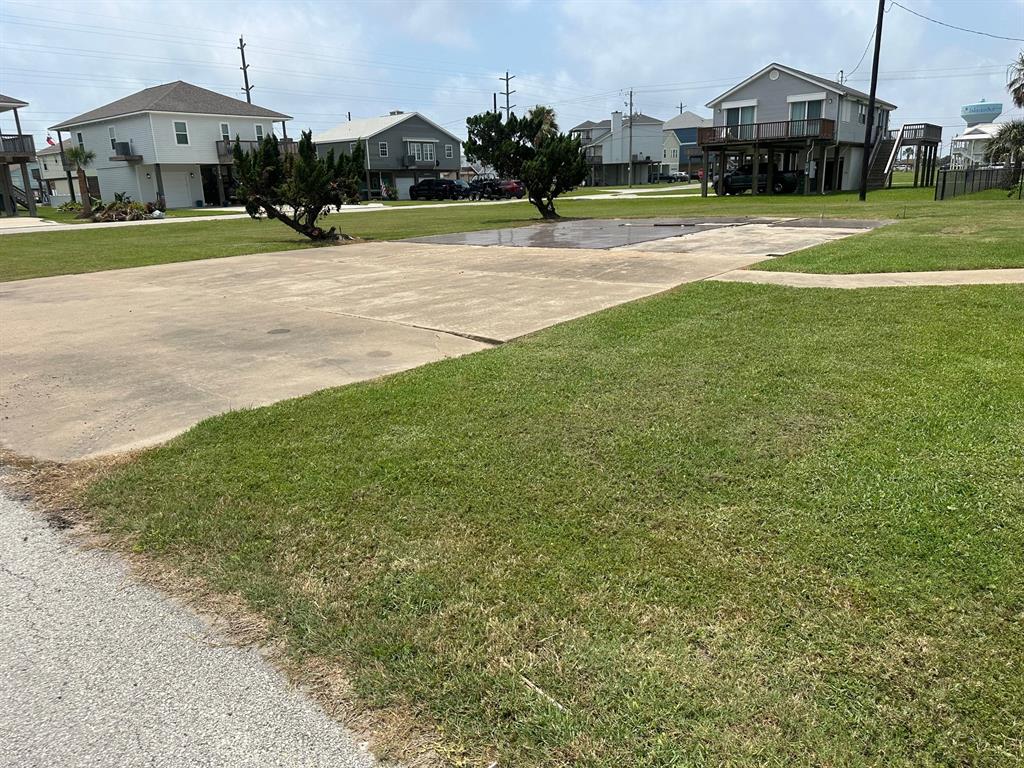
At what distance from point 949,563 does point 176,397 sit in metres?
5.29

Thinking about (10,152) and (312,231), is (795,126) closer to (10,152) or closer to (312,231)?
(312,231)

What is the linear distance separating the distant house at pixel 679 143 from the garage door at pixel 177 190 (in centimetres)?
6557

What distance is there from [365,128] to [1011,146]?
4708 cm

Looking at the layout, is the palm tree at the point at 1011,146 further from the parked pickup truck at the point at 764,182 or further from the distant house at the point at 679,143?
the distant house at the point at 679,143

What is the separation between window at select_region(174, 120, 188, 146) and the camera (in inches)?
1827

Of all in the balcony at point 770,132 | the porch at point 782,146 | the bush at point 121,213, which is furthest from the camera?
the porch at point 782,146

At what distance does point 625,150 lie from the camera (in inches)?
3435

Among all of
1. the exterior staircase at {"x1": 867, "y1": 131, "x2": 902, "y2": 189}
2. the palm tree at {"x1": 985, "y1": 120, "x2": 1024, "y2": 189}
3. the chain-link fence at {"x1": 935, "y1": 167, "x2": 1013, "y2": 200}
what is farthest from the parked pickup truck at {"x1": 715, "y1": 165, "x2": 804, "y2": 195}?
the palm tree at {"x1": 985, "y1": 120, "x2": 1024, "y2": 189}

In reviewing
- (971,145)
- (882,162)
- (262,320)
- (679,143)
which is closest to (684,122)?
(679,143)

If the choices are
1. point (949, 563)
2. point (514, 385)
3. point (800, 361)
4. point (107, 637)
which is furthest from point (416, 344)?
point (949, 563)

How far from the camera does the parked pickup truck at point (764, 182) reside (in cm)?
4028

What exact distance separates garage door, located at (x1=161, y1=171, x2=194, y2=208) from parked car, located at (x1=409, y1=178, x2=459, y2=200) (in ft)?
51.8

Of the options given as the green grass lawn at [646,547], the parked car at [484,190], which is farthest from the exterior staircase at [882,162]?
the green grass lawn at [646,547]

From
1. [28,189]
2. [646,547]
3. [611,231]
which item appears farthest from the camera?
[28,189]
